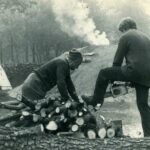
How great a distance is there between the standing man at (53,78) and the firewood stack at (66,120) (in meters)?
0.32

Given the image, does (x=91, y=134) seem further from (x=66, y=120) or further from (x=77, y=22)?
(x=77, y=22)

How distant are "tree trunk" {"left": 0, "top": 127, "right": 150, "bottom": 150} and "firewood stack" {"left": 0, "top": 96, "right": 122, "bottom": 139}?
796 mm

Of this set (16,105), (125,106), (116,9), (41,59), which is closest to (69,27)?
(41,59)

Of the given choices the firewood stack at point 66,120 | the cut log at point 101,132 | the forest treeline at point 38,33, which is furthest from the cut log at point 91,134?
the forest treeline at point 38,33

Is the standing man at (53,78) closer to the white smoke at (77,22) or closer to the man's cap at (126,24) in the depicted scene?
the man's cap at (126,24)

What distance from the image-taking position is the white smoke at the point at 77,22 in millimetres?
39562

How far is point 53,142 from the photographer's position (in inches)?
313

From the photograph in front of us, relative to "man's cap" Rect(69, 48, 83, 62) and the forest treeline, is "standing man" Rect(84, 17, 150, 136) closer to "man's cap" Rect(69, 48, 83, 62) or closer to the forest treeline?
"man's cap" Rect(69, 48, 83, 62)

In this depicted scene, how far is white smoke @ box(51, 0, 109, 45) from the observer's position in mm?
39562

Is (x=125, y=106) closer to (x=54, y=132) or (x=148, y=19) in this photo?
(x=54, y=132)

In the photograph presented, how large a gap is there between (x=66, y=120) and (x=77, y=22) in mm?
31900

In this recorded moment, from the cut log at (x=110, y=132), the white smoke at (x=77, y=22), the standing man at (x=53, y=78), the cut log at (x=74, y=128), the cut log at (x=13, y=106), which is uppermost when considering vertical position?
the white smoke at (x=77, y=22)

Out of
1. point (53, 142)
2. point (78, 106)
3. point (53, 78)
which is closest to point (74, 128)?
point (78, 106)

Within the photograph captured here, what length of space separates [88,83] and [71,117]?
12.7m
